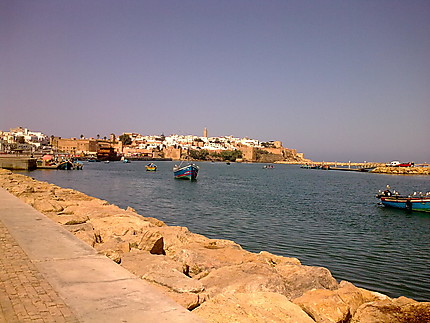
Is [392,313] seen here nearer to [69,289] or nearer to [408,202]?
[69,289]

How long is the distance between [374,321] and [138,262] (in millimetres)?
3256

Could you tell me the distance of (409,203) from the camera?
25.5 metres

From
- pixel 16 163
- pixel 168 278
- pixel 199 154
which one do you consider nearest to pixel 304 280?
pixel 168 278

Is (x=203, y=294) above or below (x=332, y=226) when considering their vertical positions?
above

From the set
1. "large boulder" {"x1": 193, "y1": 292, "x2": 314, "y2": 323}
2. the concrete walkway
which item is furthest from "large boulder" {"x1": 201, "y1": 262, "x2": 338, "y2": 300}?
the concrete walkway

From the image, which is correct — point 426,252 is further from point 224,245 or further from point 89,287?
point 89,287

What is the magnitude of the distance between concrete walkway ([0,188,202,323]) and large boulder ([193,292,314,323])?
0.34m

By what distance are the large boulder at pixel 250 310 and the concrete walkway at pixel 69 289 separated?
13.3 inches

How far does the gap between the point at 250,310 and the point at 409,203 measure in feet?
82.7

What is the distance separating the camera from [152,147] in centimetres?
17375

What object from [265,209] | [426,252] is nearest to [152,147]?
[265,209]

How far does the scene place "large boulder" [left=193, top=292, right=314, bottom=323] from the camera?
3621 millimetres

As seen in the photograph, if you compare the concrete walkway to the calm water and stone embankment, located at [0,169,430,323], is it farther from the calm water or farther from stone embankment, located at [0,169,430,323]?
the calm water

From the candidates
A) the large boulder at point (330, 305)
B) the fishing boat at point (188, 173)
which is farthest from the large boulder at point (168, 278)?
the fishing boat at point (188, 173)
